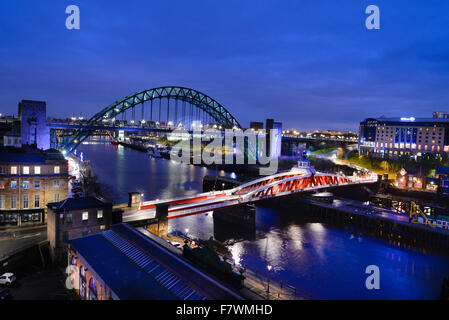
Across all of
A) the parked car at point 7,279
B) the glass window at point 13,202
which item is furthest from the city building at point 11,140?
the parked car at point 7,279

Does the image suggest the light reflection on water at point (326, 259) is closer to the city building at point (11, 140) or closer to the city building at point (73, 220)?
the city building at point (73, 220)

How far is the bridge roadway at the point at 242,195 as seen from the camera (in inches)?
920

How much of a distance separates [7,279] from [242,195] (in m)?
19.2

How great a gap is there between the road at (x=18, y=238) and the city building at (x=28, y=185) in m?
1.80

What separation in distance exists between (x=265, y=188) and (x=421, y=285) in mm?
15479

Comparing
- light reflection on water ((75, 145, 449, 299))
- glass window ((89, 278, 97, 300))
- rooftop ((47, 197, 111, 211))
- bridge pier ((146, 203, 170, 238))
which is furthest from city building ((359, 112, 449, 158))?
glass window ((89, 278, 97, 300))

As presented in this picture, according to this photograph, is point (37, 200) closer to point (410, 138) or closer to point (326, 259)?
point (326, 259)

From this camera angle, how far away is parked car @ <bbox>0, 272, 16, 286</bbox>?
13945mm

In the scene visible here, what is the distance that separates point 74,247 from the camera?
1336 centimetres

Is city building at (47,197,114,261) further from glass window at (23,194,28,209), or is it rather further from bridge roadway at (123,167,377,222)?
glass window at (23,194,28,209)

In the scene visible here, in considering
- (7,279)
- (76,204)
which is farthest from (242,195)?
(7,279)

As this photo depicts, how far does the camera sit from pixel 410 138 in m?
78.0
